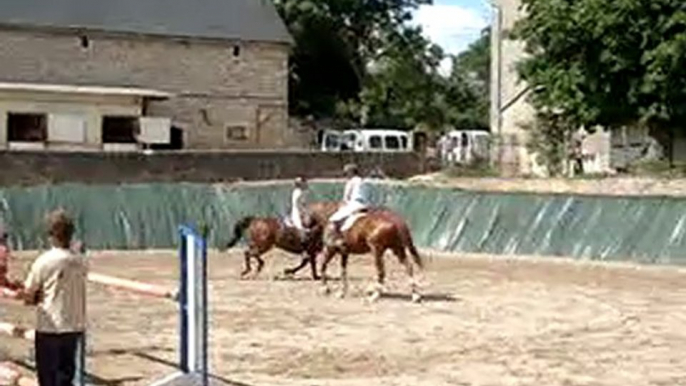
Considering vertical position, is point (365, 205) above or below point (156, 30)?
below

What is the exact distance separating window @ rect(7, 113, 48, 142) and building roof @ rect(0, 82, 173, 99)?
103 centimetres

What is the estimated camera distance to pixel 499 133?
228ft

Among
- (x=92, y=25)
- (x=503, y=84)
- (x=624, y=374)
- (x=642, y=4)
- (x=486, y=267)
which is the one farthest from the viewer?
(x=503, y=84)

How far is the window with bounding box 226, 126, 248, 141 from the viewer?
65.1 meters

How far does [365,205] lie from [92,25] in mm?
39420

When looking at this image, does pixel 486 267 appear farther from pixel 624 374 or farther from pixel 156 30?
pixel 156 30

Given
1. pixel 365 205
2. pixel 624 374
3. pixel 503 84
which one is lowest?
pixel 624 374

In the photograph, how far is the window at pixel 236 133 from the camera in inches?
2564

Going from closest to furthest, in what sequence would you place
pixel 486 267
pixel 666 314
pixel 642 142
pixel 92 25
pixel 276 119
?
1. pixel 666 314
2. pixel 486 267
3. pixel 642 142
4. pixel 92 25
5. pixel 276 119

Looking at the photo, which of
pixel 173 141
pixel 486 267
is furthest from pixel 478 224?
pixel 173 141

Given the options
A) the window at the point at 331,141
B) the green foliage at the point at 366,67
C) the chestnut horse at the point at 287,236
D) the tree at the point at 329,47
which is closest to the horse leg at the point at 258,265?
the chestnut horse at the point at 287,236

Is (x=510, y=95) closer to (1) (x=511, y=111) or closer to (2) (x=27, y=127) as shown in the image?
(1) (x=511, y=111)

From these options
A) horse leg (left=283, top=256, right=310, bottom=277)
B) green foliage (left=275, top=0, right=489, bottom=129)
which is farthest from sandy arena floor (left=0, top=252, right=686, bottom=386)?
green foliage (left=275, top=0, right=489, bottom=129)

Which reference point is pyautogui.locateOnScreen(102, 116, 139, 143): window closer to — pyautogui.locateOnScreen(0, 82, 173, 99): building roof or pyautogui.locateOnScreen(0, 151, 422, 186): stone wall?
pyautogui.locateOnScreen(0, 82, 173, 99): building roof
